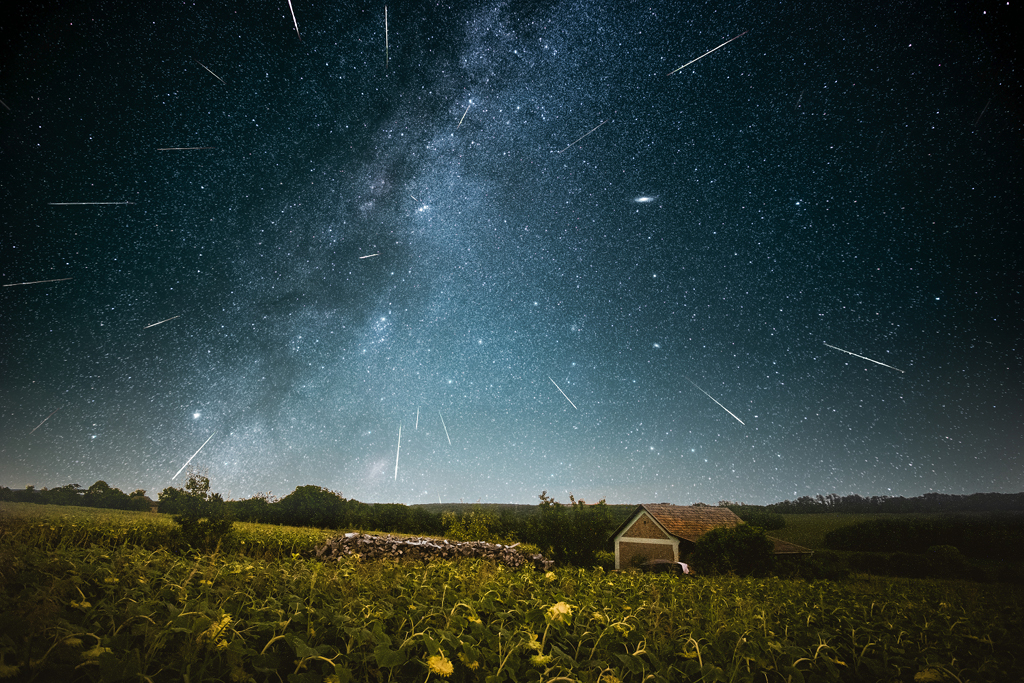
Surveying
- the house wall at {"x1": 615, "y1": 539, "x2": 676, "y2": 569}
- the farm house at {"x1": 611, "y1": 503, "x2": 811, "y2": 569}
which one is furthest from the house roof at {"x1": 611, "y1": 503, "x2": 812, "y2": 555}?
the house wall at {"x1": 615, "y1": 539, "x2": 676, "y2": 569}

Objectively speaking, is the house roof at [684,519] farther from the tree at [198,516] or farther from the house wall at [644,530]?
the tree at [198,516]

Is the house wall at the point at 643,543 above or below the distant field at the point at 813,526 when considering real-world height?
above

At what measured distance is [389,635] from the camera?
2.31m

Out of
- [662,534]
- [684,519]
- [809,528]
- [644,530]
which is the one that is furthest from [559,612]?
[809,528]

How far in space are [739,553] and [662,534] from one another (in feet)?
19.4

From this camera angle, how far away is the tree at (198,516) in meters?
10.0

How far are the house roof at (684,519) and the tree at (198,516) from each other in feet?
73.5

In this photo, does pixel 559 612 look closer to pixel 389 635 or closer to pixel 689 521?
pixel 389 635

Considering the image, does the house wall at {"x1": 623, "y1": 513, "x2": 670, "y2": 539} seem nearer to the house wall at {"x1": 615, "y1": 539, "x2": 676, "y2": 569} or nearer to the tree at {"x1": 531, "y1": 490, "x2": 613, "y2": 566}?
the house wall at {"x1": 615, "y1": 539, "x2": 676, "y2": 569}

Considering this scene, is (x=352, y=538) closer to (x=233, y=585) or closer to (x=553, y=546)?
(x=553, y=546)

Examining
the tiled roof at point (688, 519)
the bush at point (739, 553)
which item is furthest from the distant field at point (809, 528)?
the bush at point (739, 553)

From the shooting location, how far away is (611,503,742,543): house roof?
77.2 feet

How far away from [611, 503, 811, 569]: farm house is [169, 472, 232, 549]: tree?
22.0 metres

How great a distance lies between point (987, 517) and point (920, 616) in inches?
3127
